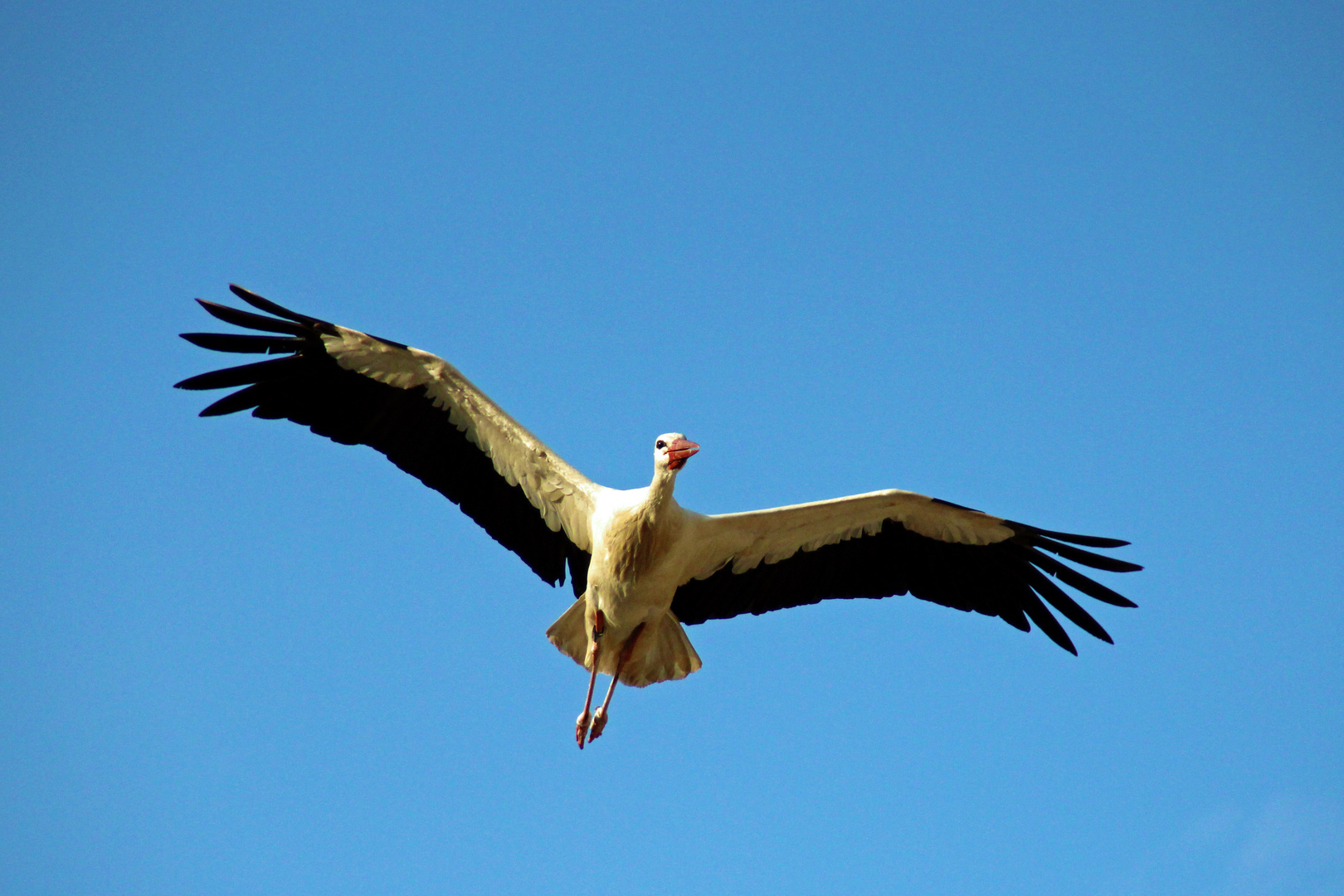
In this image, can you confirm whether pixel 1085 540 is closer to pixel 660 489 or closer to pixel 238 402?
pixel 660 489

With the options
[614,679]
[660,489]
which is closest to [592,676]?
[614,679]

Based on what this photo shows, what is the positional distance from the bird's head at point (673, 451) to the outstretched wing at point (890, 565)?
3.44 ft

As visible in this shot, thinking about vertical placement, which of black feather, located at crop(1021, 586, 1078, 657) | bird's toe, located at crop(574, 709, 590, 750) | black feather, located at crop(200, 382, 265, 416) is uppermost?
black feather, located at crop(1021, 586, 1078, 657)

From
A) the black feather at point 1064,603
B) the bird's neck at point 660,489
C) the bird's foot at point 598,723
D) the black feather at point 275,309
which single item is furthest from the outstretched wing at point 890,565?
the black feather at point 275,309

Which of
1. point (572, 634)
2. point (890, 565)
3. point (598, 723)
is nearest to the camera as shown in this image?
point (598, 723)

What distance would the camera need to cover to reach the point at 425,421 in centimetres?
1000

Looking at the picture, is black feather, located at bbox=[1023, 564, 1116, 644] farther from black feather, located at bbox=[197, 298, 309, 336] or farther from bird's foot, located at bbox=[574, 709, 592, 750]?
black feather, located at bbox=[197, 298, 309, 336]

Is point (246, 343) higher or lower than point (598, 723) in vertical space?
higher

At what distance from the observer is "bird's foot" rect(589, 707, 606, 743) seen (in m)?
9.80

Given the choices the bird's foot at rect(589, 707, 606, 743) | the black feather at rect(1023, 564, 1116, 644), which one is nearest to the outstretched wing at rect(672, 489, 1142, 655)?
the black feather at rect(1023, 564, 1116, 644)

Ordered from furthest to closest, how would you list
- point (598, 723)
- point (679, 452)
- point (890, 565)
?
point (890, 565) < point (598, 723) < point (679, 452)

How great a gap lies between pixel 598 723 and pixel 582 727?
6.1 inches

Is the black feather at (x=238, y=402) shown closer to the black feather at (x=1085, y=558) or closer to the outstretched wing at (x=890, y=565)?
the outstretched wing at (x=890, y=565)

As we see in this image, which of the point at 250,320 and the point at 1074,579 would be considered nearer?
the point at 250,320
